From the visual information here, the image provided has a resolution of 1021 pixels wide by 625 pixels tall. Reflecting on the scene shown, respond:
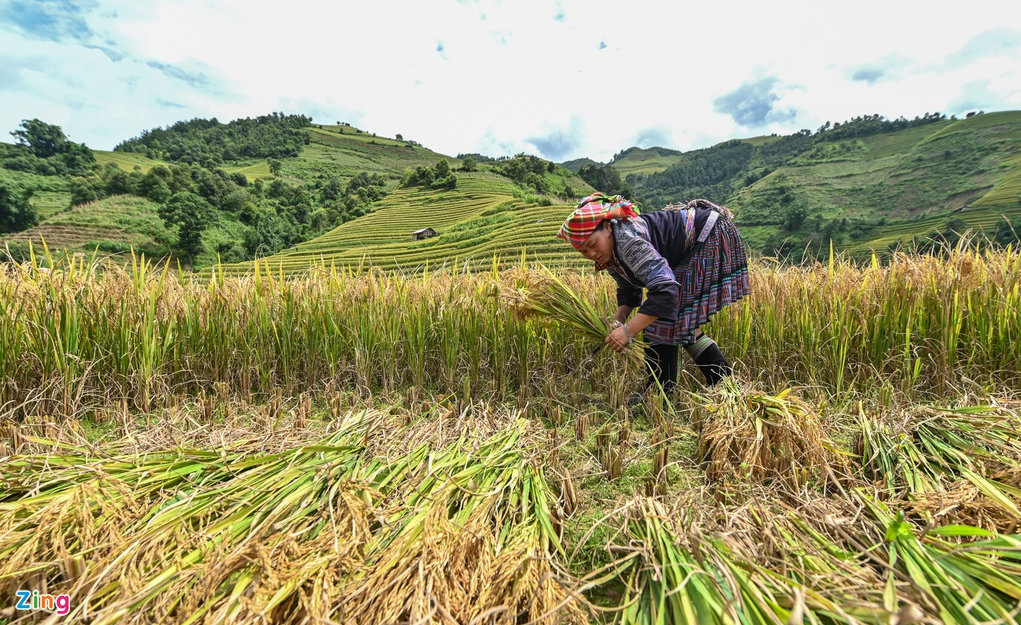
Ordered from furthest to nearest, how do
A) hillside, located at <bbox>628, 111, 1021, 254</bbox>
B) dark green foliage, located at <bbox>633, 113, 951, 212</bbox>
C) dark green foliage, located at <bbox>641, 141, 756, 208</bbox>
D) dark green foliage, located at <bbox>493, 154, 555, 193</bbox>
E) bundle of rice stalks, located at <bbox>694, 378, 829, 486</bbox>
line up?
dark green foliage, located at <bbox>641, 141, 756, 208</bbox> → dark green foliage, located at <bbox>633, 113, 951, 212</bbox> → dark green foliage, located at <bbox>493, 154, 555, 193</bbox> → hillside, located at <bbox>628, 111, 1021, 254</bbox> → bundle of rice stalks, located at <bbox>694, 378, 829, 486</bbox>

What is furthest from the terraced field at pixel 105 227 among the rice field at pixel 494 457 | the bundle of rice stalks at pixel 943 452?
the bundle of rice stalks at pixel 943 452

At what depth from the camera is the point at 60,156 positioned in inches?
2443

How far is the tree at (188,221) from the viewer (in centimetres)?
4234

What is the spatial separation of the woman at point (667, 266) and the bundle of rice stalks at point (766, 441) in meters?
0.53

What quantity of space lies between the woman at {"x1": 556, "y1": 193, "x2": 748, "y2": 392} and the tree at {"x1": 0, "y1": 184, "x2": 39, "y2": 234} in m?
63.0

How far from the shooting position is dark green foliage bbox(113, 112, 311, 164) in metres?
78.1

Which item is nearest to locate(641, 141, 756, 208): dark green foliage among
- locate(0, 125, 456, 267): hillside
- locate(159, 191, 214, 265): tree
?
locate(0, 125, 456, 267): hillside

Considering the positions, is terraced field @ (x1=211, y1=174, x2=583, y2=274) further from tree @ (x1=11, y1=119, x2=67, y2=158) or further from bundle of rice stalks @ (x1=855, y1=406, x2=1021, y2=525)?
tree @ (x1=11, y1=119, x2=67, y2=158)

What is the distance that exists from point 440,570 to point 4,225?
64.8m

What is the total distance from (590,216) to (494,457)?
1.31 m

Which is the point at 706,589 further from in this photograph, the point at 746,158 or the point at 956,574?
the point at 746,158

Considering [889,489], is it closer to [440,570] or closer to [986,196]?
[440,570]

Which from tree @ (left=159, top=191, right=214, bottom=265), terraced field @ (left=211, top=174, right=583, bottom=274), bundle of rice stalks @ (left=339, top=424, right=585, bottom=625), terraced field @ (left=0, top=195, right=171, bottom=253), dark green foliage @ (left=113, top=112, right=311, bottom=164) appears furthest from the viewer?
dark green foliage @ (left=113, top=112, right=311, bottom=164)

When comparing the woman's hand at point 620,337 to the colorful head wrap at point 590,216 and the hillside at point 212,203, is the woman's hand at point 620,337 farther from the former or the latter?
the hillside at point 212,203
